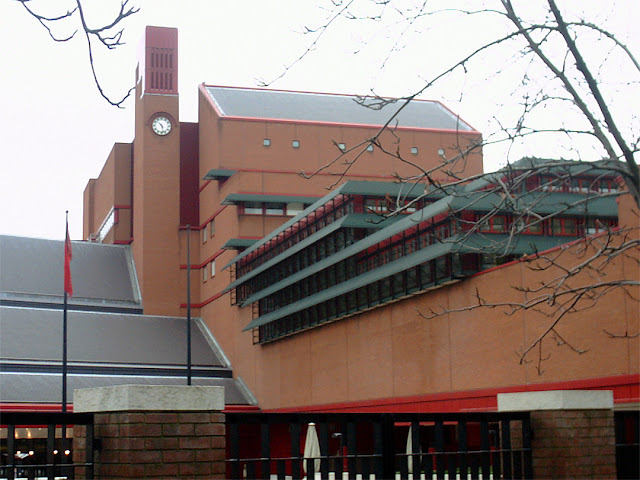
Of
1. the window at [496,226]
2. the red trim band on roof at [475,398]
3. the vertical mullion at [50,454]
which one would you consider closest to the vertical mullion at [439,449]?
the vertical mullion at [50,454]

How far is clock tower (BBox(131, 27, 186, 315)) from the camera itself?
65875 millimetres

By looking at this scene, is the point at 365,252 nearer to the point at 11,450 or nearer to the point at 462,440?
the point at 462,440

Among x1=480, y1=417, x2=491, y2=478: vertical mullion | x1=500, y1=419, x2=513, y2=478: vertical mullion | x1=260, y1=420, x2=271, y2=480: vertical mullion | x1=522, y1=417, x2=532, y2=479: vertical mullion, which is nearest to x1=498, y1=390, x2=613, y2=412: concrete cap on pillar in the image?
x1=522, y1=417, x2=532, y2=479: vertical mullion

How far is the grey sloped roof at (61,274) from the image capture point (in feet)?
214

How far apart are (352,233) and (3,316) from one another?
2802 cm

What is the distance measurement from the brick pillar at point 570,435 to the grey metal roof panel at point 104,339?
46.0 meters

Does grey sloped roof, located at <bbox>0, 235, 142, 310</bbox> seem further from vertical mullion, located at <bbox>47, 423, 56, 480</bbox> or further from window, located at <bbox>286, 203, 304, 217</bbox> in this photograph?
vertical mullion, located at <bbox>47, 423, 56, 480</bbox>

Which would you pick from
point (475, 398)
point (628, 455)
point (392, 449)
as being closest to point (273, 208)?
point (475, 398)

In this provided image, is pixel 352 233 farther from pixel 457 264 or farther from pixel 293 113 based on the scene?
pixel 293 113

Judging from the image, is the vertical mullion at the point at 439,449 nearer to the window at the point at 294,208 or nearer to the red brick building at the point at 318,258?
the red brick building at the point at 318,258

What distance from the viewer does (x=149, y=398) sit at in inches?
420

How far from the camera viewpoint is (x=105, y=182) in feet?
255

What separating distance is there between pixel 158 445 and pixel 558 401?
19.4 feet

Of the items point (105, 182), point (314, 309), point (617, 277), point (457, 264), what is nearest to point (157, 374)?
point (314, 309)
